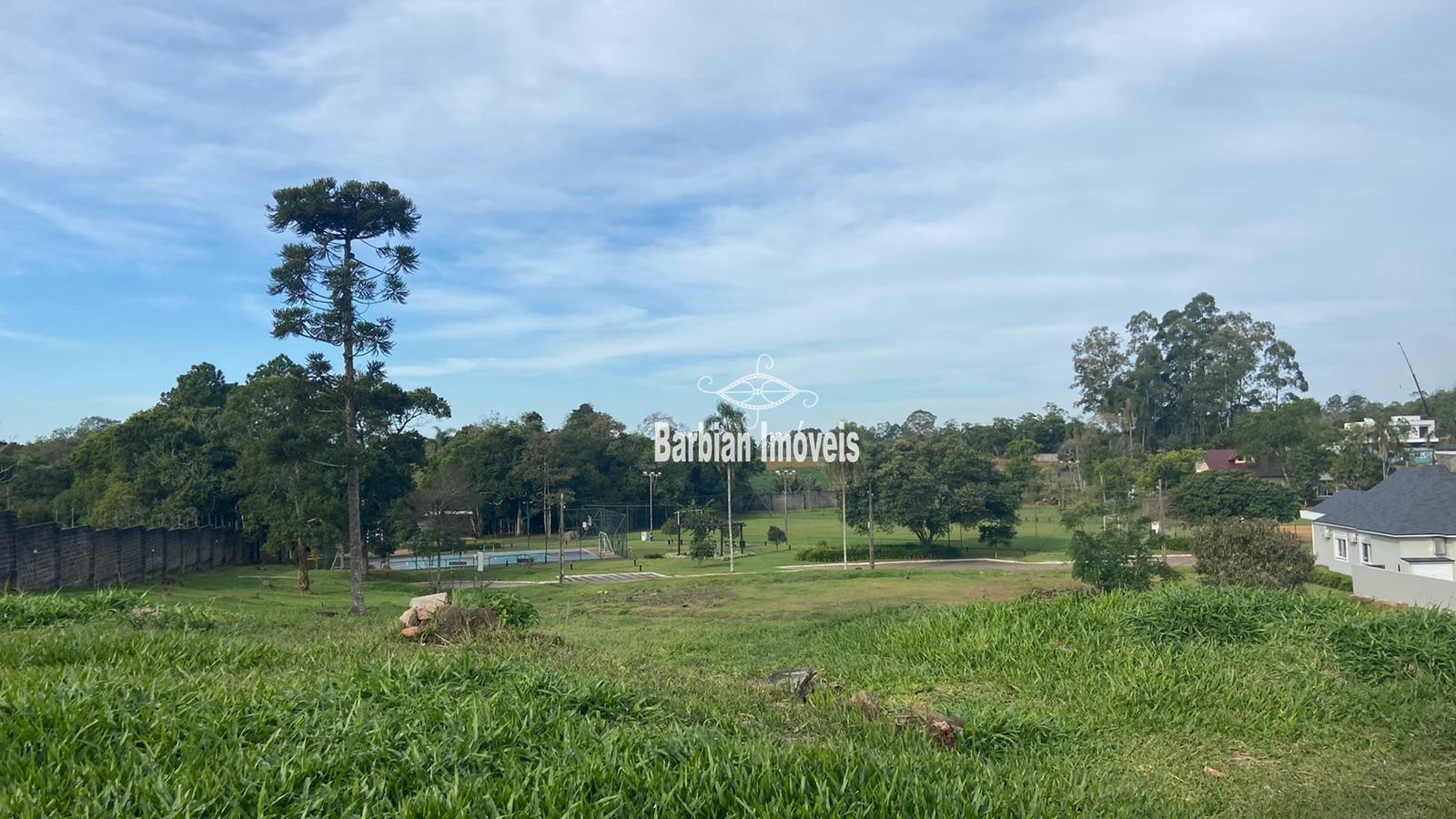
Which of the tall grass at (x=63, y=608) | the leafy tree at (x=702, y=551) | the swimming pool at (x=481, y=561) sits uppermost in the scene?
the tall grass at (x=63, y=608)

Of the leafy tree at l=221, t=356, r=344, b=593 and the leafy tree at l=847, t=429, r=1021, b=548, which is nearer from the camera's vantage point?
the leafy tree at l=221, t=356, r=344, b=593

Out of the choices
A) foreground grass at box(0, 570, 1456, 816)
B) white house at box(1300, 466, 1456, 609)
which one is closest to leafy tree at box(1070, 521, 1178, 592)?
white house at box(1300, 466, 1456, 609)

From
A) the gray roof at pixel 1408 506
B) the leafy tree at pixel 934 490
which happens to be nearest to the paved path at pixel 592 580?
the leafy tree at pixel 934 490

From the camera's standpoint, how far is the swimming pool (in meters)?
36.8

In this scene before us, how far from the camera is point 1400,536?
80.9 ft

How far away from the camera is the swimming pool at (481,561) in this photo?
36750 mm

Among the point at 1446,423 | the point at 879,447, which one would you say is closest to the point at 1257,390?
the point at 1446,423

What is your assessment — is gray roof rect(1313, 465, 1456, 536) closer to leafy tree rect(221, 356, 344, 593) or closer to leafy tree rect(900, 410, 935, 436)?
leafy tree rect(221, 356, 344, 593)

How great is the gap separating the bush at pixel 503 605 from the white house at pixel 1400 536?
21000mm

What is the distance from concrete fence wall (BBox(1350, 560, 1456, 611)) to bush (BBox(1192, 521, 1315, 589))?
2.72 metres

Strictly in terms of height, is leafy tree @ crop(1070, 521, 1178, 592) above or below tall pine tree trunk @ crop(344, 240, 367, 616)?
below

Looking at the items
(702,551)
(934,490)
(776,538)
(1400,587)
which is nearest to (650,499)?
(776,538)

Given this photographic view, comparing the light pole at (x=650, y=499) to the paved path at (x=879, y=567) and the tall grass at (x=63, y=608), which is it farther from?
the tall grass at (x=63, y=608)

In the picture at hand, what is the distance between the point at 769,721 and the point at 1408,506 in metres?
28.3
